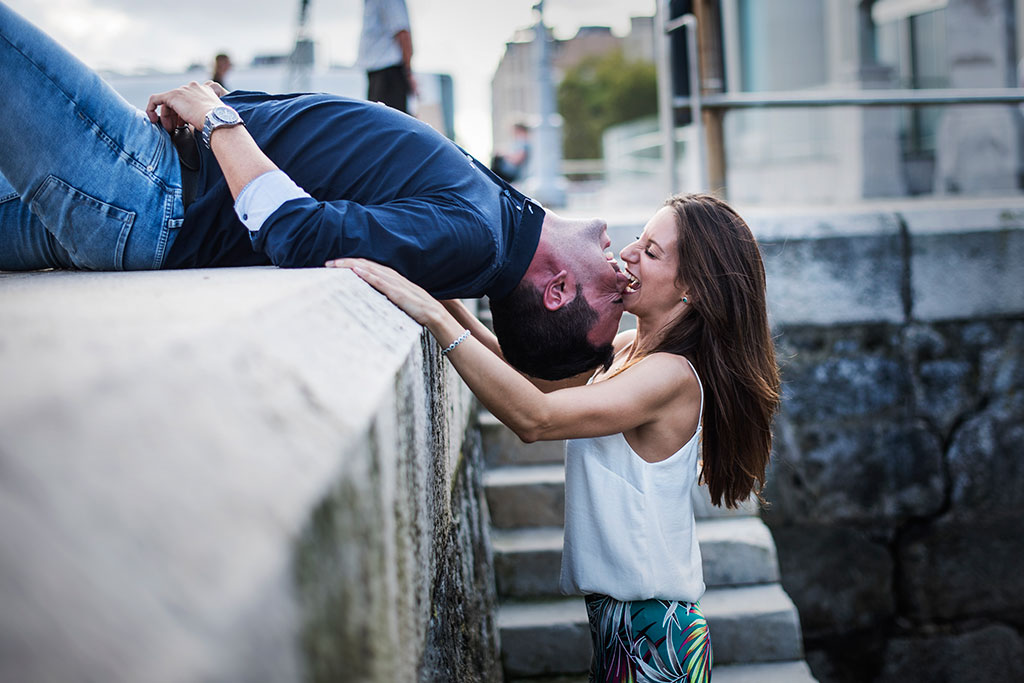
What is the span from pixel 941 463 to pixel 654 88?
46.0m

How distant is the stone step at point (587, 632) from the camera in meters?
3.12

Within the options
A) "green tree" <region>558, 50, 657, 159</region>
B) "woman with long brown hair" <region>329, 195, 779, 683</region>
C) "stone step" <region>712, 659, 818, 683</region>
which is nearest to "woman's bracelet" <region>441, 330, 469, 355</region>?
"woman with long brown hair" <region>329, 195, 779, 683</region>

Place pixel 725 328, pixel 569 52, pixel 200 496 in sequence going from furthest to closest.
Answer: pixel 569 52 < pixel 725 328 < pixel 200 496

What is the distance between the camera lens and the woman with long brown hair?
213cm

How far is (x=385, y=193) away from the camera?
6.55 feet

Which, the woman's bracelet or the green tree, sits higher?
the green tree

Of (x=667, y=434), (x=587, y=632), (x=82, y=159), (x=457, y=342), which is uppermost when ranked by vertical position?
(x=82, y=159)

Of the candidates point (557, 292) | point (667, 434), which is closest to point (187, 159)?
point (557, 292)

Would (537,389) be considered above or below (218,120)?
below

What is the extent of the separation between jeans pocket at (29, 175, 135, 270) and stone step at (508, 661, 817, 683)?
82.5 inches

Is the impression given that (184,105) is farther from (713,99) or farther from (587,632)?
(713,99)

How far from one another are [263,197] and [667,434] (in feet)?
3.79

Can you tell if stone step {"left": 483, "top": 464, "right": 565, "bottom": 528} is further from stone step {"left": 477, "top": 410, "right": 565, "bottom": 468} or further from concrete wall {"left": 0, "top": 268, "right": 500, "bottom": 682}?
concrete wall {"left": 0, "top": 268, "right": 500, "bottom": 682}

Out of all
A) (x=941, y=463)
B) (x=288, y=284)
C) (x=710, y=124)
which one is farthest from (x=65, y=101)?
(x=941, y=463)
